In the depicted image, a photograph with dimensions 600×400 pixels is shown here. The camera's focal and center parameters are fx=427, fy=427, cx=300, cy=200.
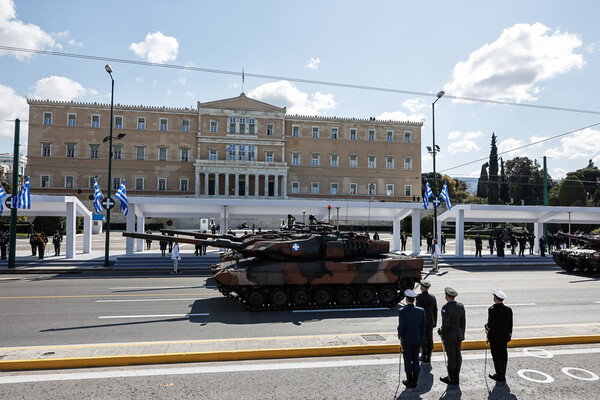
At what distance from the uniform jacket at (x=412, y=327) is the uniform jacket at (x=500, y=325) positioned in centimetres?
113

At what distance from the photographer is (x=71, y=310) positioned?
36.6 ft

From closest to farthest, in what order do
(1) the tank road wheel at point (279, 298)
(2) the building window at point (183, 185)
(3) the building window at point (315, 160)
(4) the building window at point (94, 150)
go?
(1) the tank road wheel at point (279, 298)
(4) the building window at point (94, 150)
(2) the building window at point (183, 185)
(3) the building window at point (315, 160)

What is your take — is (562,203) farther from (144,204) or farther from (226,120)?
(144,204)

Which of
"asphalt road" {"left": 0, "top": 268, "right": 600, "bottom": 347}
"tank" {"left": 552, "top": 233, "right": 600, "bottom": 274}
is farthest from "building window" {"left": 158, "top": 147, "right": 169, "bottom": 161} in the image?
"tank" {"left": 552, "top": 233, "right": 600, "bottom": 274}

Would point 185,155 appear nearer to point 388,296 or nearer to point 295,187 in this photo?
point 295,187

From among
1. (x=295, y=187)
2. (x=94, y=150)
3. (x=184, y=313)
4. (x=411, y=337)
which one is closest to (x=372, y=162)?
(x=295, y=187)

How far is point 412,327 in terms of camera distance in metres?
6.14

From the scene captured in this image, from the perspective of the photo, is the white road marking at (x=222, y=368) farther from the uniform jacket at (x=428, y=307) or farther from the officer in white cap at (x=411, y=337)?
the officer in white cap at (x=411, y=337)

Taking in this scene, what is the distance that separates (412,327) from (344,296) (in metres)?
5.79

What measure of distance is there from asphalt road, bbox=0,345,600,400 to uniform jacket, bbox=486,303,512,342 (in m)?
0.70

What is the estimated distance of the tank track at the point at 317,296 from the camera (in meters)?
11.3

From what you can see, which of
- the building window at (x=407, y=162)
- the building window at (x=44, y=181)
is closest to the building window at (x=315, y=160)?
the building window at (x=407, y=162)

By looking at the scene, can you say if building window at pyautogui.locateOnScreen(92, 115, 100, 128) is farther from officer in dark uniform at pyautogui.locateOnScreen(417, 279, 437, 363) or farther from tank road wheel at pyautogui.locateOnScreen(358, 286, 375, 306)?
officer in dark uniform at pyautogui.locateOnScreen(417, 279, 437, 363)

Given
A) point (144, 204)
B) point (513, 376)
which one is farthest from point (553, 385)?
point (144, 204)
